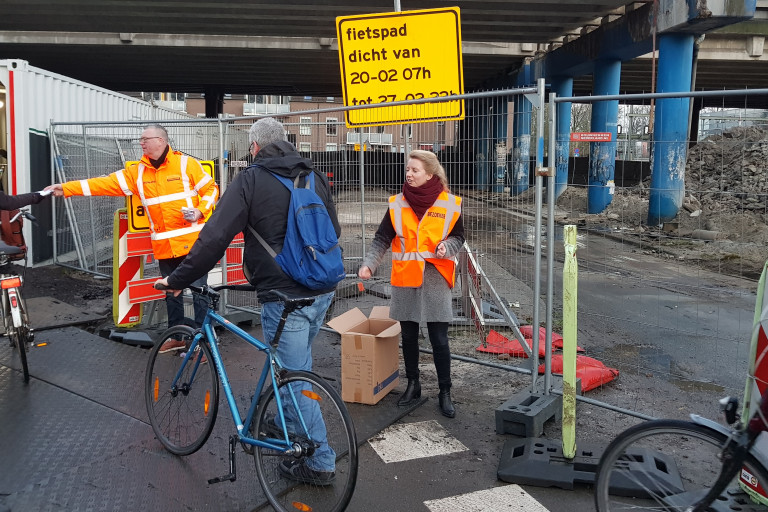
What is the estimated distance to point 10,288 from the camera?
553 cm

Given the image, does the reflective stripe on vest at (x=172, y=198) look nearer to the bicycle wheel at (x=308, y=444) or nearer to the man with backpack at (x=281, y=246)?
the man with backpack at (x=281, y=246)

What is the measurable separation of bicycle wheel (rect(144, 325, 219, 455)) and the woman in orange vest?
137 cm

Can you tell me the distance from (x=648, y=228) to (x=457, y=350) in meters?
2.44

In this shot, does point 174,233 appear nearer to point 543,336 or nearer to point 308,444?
point 308,444

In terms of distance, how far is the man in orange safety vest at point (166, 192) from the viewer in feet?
19.7

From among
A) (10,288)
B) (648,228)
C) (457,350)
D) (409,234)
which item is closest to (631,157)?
(648,228)

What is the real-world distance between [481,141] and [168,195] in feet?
9.03

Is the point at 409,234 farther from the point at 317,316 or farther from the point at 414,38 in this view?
the point at 414,38

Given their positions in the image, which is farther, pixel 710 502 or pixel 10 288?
pixel 10 288

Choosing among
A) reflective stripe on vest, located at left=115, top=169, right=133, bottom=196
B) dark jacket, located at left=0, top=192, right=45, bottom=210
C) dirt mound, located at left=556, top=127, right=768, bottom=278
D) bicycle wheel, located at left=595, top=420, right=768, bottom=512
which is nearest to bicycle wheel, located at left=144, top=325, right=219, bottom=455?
bicycle wheel, located at left=595, top=420, right=768, bottom=512

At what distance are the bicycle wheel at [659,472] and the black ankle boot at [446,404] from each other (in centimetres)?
192

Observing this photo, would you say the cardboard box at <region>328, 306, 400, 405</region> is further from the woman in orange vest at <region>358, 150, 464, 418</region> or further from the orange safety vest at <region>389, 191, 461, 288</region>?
the orange safety vest at <region>389, 191, 461, 288</region>

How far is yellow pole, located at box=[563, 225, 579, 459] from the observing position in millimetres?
3980

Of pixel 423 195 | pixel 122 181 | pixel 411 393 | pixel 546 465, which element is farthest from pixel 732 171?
pixel 122 181
